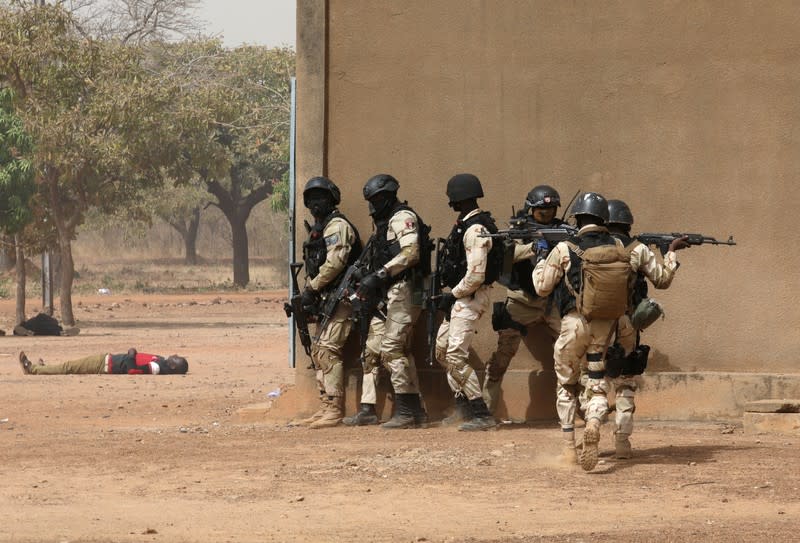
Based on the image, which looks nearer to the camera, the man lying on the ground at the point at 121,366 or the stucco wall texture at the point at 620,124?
the stucco wall texture at the point at 620,124

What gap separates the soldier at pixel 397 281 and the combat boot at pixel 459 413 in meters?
0.18

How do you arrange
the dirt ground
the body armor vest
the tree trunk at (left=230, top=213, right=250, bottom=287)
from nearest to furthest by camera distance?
the dirt ground, the body armor vest, the tree trunk at (left=230, top=213, right=250, bottom=287)

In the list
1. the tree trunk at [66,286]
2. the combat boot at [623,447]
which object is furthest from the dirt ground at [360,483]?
the tree trunk at [66,286]

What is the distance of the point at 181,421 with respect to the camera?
11.6 m

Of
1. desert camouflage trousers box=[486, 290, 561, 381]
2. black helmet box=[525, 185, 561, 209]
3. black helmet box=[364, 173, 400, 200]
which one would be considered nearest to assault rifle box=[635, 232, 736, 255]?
black helmet box=[525, 185, 561, 209]

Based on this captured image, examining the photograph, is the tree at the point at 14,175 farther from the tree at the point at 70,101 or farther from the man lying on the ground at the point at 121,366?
the man lying on the ground at the point at 121,366

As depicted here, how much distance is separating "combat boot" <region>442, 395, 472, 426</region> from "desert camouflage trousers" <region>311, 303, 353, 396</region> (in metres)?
0.81

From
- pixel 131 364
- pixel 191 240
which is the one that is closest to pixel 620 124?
pixel 131 364

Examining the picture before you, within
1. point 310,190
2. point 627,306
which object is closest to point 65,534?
point 627,306

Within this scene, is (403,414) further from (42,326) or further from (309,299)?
(42,326)

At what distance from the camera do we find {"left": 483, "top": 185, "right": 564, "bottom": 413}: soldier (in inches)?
385

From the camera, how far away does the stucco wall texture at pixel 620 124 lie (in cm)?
1023

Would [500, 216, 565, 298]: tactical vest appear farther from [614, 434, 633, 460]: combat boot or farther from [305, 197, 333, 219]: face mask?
[614, 434, 633, 460]: combat boot

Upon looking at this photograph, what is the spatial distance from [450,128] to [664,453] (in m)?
3.04
